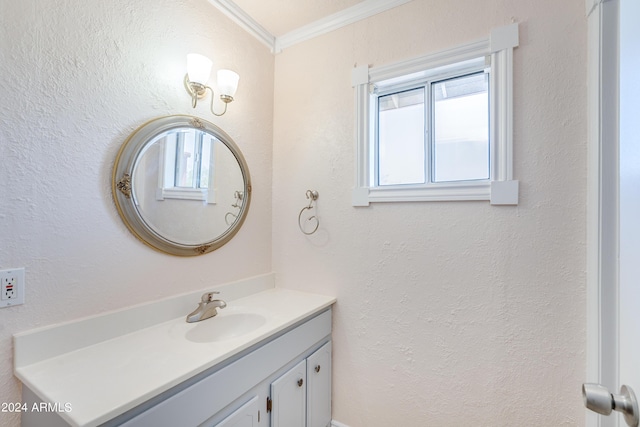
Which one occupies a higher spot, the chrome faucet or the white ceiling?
the white ceiling

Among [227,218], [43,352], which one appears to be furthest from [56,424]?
[227,218]

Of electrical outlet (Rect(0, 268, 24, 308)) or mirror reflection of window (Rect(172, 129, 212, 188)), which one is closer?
electrical outlet (Rect(0, 268, 24, 308))

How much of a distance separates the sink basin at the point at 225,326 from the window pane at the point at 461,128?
1.23 m

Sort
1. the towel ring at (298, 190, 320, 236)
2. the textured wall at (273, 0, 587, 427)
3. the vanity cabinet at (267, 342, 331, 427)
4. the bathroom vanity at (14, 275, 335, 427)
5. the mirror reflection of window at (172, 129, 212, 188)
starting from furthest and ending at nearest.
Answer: the towel ring at (298, 190, 320, 236)
the mirror reflection of window at (172, 129, 212, 188)
the vanity cabinet at (267, 342, 331, 427)
the textured wall at (273, 0, 587, 427)
the bathroom vanity at (14, 275, 335, 427)

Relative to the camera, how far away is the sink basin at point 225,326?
1.38 meters

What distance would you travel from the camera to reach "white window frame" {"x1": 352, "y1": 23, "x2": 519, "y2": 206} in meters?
1.29

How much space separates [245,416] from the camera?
1146 mm

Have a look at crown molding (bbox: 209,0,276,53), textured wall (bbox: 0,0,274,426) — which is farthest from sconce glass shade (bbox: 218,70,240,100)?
crown molding (bbox: 209,0,276,53)

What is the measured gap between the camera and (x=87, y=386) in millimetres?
854

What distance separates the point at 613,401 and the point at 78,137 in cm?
171

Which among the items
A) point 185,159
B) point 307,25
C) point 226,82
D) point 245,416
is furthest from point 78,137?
point 307,25

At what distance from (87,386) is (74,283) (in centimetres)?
43

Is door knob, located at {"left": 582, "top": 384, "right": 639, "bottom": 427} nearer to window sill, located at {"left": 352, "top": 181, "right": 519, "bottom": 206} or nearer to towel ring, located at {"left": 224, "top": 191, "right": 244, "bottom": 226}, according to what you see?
window sill, located at {"left": 352, "top": 181, "right": 519, "bottom": 206}

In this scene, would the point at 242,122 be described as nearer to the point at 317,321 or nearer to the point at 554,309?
the point at 317,321
